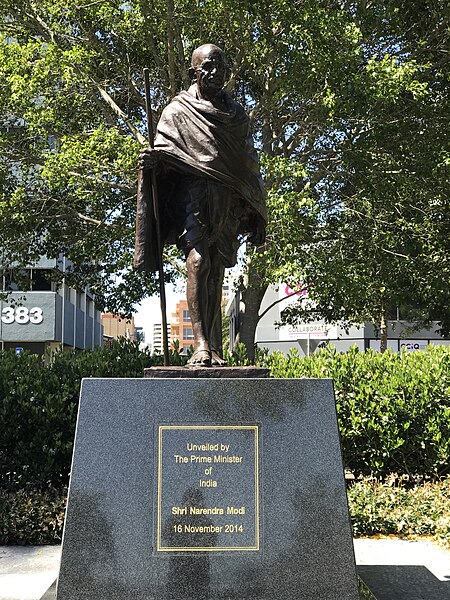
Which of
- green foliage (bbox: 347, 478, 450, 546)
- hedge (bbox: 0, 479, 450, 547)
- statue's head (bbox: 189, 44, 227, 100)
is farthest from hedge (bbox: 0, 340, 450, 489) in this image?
statue's head (bbox: 189, 44, 227, 100)

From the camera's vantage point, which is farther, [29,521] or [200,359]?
[29,521]

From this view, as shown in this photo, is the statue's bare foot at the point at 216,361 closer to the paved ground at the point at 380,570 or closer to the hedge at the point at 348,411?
the paved ground at the point at 380,570

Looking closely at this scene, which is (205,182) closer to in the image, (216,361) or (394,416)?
(216,361)

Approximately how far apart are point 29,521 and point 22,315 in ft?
82.2

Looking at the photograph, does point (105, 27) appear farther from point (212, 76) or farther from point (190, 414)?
point (190, 414)

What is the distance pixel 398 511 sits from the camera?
23.6ft

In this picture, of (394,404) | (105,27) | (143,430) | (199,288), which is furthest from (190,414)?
(105,27)

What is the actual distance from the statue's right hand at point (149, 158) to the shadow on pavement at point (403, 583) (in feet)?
11.5

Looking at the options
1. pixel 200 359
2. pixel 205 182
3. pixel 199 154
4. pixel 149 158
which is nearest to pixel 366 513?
pixel 200 359

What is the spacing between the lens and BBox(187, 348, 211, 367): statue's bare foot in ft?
16.1

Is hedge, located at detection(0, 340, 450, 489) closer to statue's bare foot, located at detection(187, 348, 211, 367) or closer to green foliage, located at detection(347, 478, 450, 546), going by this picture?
green foliage, located at detection(347, 478, 450, 546)

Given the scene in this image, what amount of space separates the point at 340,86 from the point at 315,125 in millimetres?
1977

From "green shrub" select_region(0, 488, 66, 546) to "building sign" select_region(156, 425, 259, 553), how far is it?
120 inches

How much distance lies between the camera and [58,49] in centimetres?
1335
